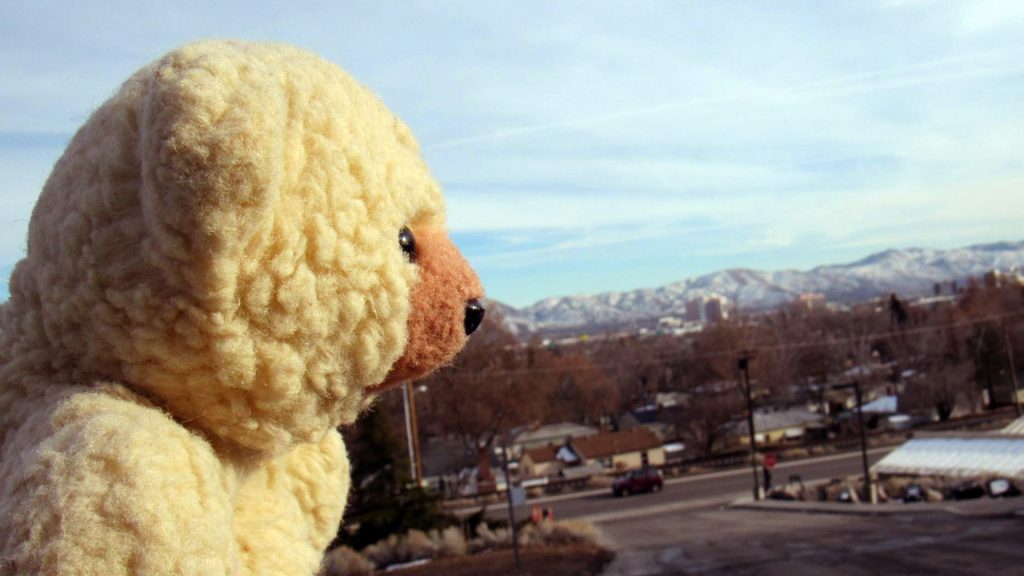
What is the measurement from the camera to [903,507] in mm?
20391

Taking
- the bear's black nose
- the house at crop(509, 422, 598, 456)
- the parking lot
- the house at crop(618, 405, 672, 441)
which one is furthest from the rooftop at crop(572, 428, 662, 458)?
the bear's black nose

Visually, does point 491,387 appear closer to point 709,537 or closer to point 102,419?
point 709,537

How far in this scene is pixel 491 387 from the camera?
48.0 m

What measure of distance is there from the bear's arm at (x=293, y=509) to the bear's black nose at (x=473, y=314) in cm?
39

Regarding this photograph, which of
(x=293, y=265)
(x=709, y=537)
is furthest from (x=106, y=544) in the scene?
(x=709, y=537)

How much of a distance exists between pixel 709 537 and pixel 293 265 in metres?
18.9

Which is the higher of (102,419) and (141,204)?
(141,204)

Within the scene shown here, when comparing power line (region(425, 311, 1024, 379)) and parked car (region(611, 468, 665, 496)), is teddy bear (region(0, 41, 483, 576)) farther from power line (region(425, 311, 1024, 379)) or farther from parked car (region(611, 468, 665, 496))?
power line (region(425, 311, 1024, 379))

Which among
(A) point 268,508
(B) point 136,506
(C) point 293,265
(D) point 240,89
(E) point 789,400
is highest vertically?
(D) point 240,89

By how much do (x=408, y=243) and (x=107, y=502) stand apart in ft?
1.87

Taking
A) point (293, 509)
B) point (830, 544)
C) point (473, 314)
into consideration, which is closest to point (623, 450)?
point (830, 544)

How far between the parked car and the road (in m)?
0.31

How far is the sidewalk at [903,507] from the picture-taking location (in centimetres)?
1784

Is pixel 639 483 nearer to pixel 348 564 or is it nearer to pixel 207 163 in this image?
pixel 348 564
